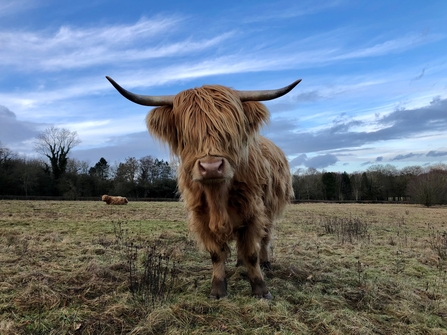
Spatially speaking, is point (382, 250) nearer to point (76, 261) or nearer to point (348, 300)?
point (348, 300)

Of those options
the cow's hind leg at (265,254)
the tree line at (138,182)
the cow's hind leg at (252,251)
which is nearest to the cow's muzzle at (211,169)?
the cow's hind leg at (252,251)

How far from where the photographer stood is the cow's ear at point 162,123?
3.82 metres

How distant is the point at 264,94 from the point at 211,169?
125cm

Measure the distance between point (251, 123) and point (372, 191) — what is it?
66.0 m

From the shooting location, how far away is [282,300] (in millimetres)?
4012

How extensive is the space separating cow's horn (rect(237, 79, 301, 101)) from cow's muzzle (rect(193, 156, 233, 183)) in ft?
3.30

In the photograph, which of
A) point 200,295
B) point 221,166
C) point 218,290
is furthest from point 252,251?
point 221,166

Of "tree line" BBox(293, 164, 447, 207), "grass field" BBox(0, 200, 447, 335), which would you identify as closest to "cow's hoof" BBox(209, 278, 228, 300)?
"grass field" BBox(0, 200, 447, 335)

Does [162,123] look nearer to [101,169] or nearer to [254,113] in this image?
[254,113]

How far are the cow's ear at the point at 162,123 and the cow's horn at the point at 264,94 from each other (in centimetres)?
88

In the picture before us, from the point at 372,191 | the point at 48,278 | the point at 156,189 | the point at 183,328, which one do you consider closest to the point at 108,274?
the point at 48,278

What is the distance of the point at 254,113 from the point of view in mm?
3934

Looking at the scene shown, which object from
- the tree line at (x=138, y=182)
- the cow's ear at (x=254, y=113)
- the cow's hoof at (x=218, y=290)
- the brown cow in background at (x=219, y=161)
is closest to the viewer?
the brown cow in background at (x=219, y=161)

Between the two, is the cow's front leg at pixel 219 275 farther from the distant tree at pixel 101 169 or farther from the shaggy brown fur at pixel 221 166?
the distant tree at pixel 101 169
